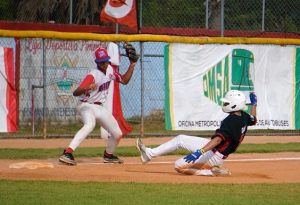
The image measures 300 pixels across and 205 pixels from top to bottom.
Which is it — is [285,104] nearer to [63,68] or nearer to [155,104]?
[155,104]

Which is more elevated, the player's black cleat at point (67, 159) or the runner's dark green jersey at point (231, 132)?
the runner's dark green jersey at point (231, 132)

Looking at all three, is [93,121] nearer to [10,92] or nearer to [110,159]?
[110,159]

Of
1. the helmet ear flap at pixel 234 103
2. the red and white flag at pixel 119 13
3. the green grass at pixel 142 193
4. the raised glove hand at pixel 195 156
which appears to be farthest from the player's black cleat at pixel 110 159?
the red and white flag at pixel 119 13

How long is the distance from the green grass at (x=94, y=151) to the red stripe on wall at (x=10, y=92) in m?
2.16

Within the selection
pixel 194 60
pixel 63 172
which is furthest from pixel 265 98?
pixel 63 172

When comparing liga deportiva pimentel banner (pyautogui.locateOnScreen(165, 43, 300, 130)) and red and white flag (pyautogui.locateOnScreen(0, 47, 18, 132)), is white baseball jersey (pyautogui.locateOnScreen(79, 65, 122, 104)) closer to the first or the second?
red and white flag (pyautogui.locateOnScreen(0, 47, 18, 132))

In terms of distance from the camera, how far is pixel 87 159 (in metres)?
14.5

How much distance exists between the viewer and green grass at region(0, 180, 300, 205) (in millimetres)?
9055

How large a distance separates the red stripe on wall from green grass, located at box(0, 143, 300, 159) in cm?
216

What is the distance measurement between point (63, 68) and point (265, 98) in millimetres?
4962

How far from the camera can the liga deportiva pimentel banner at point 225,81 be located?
19562 millimetres

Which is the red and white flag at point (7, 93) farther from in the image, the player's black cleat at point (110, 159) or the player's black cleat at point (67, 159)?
the player's black cleat at point (67, 159)

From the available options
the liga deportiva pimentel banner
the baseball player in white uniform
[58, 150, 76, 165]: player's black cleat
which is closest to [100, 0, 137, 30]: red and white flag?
the liga deportiva pimentel banner

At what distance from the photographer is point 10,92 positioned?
1822 cm
